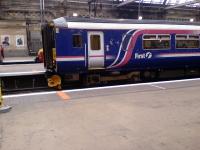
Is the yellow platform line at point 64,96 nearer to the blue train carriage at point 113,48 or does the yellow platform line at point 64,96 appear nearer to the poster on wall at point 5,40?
the blue train carriage at point 113,48

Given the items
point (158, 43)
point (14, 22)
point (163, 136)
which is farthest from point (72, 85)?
point (14, 22)

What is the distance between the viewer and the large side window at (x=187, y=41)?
14977 millimetres

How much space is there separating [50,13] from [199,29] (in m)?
23.9

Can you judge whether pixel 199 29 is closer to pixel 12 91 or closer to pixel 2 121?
→ pixel 12 91

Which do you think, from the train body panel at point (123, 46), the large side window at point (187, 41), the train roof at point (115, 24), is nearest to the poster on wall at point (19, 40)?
the train roof at point (115, 24)

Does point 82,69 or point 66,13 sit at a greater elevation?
point 66,13

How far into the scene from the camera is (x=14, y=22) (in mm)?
34500

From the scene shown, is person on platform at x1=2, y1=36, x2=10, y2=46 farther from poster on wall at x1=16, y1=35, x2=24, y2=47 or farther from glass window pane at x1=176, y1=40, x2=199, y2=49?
glass window pane at x1=176, y1=40, x2=199, y2=49

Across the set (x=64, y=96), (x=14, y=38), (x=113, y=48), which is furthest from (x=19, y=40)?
(x=64, y=96)

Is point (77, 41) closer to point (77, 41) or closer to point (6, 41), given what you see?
point (77, 41)

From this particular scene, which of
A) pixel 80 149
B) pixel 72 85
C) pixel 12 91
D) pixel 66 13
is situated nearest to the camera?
pixel 80 149

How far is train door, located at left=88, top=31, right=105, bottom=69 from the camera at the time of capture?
12.7 meters

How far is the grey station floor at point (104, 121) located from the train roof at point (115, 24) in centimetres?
327

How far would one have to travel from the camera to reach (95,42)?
12.8 metres
